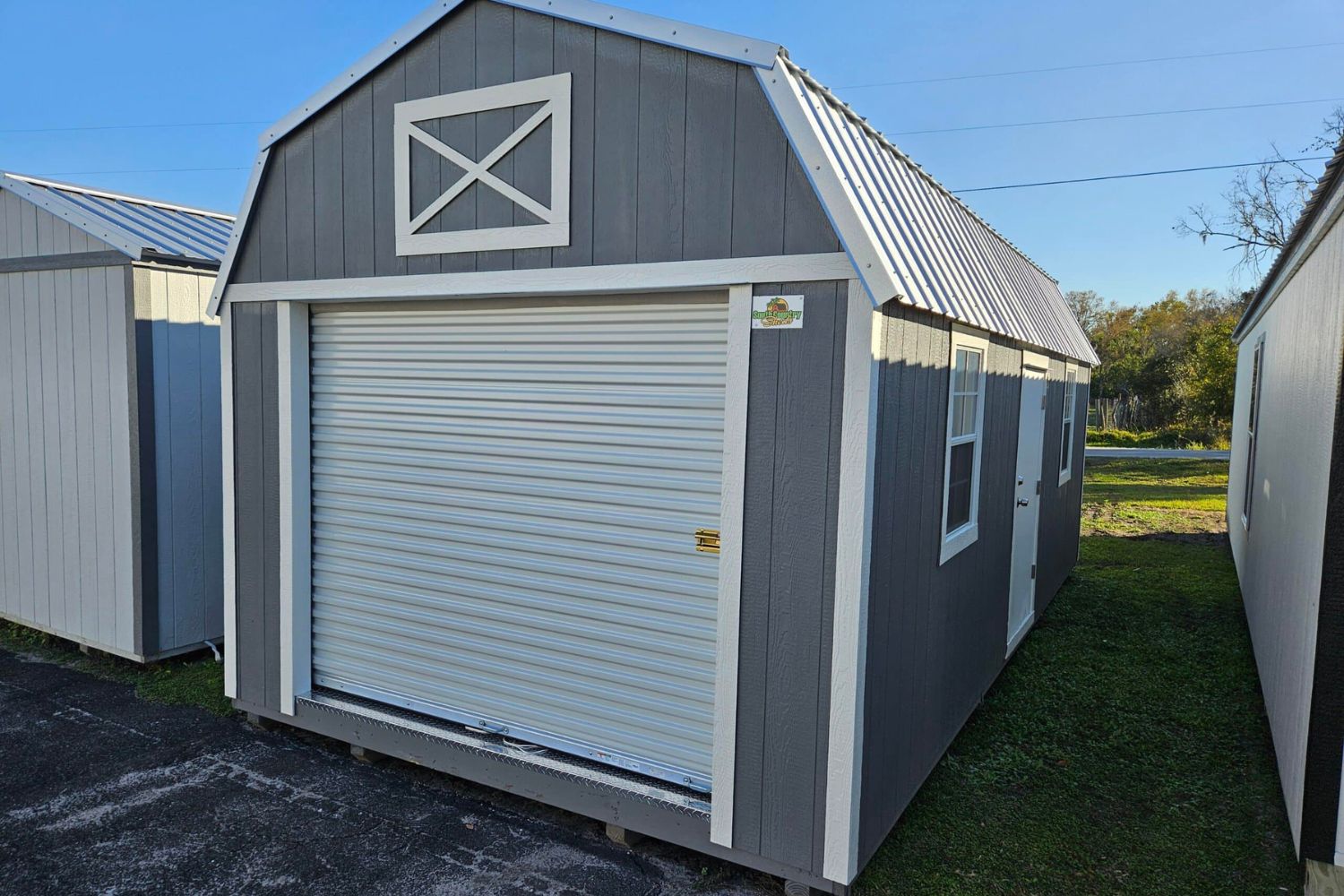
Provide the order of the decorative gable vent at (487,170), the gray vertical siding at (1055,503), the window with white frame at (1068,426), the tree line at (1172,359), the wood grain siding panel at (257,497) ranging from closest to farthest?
the decorative gable vent at (487,170) < the wood grain siding panel at (257,497) < the gray vertical siding at (1055,503) < the window with white frame at (1068,426) < the tree line at (1172,359)

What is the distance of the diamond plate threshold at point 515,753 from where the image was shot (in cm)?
346

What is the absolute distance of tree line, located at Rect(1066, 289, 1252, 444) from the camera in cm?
2389

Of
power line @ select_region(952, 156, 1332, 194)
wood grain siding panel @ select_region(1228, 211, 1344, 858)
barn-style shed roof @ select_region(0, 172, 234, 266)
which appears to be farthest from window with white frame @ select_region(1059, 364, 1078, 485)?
power line @ select_region(952, 156, 1332, 194)

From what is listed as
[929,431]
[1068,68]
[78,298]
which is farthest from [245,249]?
[1068,68]

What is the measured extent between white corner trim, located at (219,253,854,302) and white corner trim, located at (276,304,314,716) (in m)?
0.22

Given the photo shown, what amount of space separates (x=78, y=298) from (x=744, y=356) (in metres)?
4.87

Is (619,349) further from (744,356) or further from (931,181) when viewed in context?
(931,181)

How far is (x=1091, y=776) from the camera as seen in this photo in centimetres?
427

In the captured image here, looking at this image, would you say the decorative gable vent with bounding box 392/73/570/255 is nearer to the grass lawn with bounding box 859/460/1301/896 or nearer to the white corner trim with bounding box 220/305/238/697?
the white corner trim with bounding box 220/305/238/697

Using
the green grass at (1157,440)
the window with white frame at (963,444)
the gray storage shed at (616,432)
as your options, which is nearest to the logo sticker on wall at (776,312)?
the gray storage shed at (616,432)

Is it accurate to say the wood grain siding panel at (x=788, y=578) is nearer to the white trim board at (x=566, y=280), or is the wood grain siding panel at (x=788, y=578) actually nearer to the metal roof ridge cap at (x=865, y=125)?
the white trim board at (x=566, y=280)

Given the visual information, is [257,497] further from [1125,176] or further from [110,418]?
[1125,176]

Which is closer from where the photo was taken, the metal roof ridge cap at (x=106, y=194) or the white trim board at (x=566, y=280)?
the white trim board at (x=566, y=280)

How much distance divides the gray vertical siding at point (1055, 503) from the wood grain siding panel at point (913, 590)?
2.30 m
